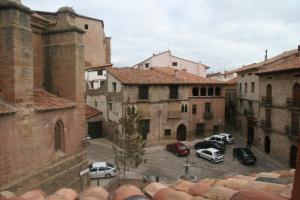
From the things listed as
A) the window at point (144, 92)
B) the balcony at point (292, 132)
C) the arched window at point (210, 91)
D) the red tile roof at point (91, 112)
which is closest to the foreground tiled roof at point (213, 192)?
the balcony at point (292, 132)

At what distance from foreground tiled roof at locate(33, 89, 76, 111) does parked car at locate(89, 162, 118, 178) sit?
754cm

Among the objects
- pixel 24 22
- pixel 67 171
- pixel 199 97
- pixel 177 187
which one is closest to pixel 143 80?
pixel 199 97

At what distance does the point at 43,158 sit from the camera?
13.4 metres

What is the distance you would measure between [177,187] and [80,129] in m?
11.7

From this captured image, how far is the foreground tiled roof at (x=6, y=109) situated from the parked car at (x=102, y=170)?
1141 centimetres

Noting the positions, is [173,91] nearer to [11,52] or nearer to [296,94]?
[296,94]

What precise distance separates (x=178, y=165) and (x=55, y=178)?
1357 cm

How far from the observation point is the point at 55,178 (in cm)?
1428

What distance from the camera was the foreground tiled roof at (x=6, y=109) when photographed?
1079 centimetres

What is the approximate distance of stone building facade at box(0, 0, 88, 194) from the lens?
1162 centimetres

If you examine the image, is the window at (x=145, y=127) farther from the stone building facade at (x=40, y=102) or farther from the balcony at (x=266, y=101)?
the stone building facade at (x=40, y=102)

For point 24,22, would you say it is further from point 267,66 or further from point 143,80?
point 267,66

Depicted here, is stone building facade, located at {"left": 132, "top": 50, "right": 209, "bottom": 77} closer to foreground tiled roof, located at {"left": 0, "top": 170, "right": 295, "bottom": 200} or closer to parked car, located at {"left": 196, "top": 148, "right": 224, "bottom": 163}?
parked car, located at {"left": 196, "top": 148, "right": 224, "bottom": 163}

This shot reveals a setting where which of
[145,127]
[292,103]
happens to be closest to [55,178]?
[145,127]
